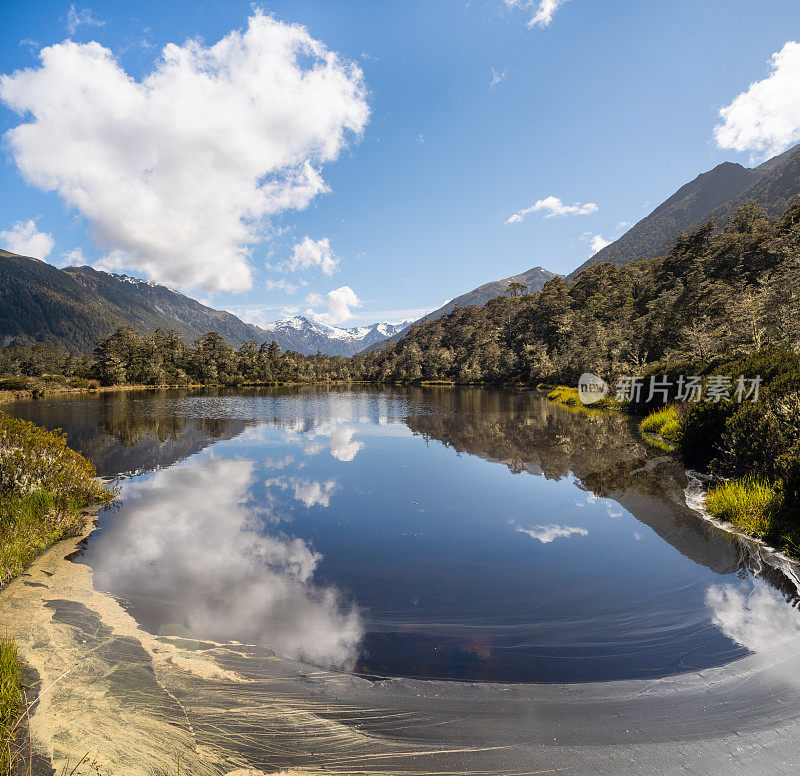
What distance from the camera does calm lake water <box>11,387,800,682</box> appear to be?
5359 mm

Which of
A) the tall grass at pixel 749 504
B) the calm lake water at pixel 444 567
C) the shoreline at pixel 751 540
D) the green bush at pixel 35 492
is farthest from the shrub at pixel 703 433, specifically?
the green bush at pixel 35 492

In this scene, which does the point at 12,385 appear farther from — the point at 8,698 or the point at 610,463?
the point at 610,463

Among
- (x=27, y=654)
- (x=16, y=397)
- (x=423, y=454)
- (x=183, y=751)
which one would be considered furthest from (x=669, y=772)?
(x=16, y=397)

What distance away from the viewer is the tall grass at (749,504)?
9078 mm

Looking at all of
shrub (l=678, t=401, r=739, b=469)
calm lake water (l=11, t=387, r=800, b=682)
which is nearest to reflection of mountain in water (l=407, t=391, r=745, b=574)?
A: calm lake water (l=11, t=387, r=800, b=682)

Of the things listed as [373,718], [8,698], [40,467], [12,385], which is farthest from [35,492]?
[12,385]

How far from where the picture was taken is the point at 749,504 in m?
9.59

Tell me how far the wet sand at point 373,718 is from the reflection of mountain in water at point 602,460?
4.22 meters

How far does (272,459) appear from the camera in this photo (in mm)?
17375

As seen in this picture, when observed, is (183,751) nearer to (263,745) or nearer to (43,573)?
(263,745)

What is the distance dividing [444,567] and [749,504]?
7.93 meters

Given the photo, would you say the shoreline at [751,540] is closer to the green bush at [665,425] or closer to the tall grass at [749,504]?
the tall grass at [749,504]

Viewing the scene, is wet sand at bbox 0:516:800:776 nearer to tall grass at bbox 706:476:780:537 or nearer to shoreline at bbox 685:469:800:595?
shoreline at bbox 685:469:800:595

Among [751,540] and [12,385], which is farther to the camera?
[12,385]
